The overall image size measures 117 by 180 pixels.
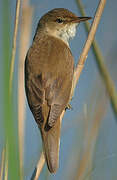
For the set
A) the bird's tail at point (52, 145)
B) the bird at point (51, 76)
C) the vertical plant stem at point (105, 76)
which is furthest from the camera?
the bird at point (51, 76)

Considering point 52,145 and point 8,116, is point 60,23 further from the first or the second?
point 8,116

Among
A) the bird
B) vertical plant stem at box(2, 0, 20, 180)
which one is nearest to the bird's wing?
the bird

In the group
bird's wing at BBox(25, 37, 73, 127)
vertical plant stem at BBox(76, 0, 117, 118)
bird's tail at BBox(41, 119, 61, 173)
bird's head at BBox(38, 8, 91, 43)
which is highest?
vertical plant stem at BBox(76, 0, 117, 118)

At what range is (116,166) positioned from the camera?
128 centimetres

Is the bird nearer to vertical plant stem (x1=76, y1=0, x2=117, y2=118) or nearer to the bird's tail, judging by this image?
the bird's tail

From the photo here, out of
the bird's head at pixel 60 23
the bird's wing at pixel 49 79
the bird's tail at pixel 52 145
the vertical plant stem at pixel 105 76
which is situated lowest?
the bird's tail at pixel 52 145

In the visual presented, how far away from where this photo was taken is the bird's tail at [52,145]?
1.70 m

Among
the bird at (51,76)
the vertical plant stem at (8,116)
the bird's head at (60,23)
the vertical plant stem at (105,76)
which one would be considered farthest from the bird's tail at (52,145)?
the bird's head at (60,23)

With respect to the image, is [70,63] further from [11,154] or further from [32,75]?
[11,154]

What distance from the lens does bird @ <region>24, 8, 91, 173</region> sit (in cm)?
192

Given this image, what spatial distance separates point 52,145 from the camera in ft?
6.09

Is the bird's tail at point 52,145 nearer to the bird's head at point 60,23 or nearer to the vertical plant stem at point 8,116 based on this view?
the vertical plant stem at point 8,116

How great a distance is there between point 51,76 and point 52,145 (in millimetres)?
521

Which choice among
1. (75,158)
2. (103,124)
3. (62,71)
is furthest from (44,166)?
(62,71)
